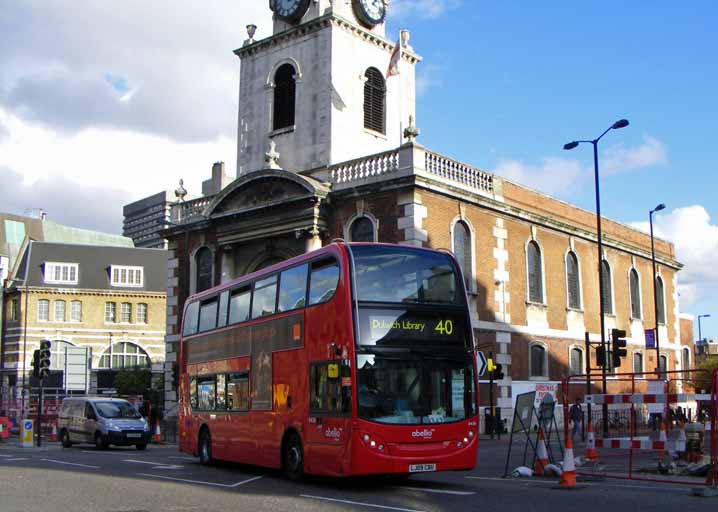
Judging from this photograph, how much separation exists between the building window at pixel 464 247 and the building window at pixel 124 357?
3953cm

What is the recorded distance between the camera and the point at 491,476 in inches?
661

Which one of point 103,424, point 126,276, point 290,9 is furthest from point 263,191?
point 126,276

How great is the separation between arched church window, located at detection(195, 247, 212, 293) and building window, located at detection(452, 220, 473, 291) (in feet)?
39.0

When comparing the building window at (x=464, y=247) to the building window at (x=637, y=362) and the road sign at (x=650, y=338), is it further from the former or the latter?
the building window at (x=637, y=362)

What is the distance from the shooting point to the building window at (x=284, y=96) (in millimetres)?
37562

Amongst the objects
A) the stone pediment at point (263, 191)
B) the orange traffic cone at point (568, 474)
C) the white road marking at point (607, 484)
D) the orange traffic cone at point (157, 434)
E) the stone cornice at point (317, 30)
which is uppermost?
the stone cornice at point (317, 30)

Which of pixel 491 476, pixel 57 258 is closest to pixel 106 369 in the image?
pixel 57 258

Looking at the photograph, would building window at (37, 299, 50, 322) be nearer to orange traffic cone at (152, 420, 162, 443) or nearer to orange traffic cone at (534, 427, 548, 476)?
orange traffic cone at (152, 420, 162, 443)

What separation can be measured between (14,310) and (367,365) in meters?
57.5

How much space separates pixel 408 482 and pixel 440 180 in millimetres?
16953

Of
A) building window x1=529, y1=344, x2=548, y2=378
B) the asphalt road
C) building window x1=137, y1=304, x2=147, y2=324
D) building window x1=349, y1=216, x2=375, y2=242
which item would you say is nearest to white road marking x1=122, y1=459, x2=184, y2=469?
the asphalt road

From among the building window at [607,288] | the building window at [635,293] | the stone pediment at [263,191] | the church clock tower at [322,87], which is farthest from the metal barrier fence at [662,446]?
the building window at [635,293]

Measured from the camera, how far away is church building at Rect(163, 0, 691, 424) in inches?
1250

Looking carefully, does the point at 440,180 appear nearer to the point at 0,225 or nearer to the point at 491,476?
the point at 491,476
